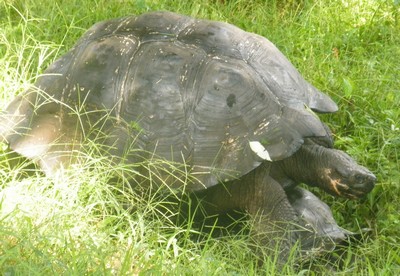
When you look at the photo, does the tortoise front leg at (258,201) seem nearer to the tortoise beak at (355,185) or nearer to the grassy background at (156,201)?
the grassy background at (156,201)

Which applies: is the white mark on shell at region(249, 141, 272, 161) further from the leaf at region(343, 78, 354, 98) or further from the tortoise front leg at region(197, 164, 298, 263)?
the leaf at region(343, 78, 354, 98)

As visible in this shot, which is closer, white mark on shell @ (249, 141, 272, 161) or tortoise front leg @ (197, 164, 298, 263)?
white mark on shell @ (249, 141, 272, 161)

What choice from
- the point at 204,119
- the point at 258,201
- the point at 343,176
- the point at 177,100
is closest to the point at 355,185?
the point at 343,176

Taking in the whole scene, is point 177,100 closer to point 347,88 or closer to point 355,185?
point 355,185

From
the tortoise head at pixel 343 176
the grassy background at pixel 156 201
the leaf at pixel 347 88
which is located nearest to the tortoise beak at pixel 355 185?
the tortoise head at pixel 343 176

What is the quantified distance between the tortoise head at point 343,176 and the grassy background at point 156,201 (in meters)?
0.30

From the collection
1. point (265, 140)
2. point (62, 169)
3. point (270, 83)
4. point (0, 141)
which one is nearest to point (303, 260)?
point (265, 140)

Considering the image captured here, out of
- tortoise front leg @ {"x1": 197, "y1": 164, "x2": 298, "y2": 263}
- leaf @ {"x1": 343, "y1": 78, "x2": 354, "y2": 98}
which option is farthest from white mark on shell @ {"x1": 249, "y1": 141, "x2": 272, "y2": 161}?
leaf @ {"x1": 343, "y1": 78, "x2": 354, "y2": 98}

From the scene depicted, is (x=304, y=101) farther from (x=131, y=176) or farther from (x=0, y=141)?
(x=0, y=141)

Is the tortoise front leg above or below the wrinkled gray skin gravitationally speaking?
below

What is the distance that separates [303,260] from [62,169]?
1.41 m

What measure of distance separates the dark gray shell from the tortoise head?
251mm

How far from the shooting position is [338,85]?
623cm

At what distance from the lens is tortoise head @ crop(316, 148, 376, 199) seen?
5125 millimetres
